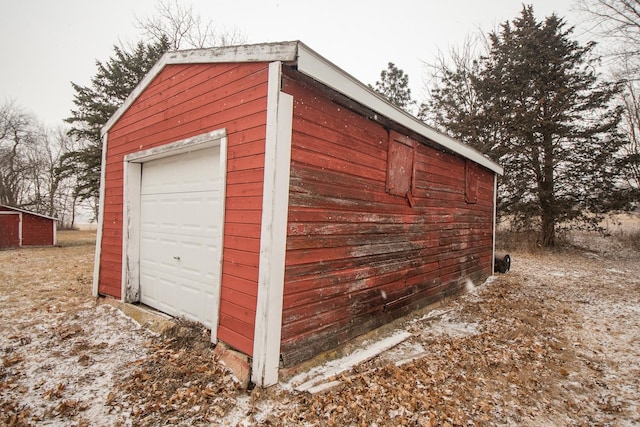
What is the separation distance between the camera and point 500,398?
2898 millimetres

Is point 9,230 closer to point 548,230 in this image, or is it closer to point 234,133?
point 234,133

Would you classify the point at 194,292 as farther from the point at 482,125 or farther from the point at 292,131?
the point at 482,125

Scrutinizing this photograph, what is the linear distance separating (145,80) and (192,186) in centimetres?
224

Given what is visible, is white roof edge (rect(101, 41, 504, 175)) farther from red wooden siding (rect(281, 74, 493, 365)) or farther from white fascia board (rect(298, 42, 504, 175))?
red wooden siding (rect(281, 74, 493, 365))

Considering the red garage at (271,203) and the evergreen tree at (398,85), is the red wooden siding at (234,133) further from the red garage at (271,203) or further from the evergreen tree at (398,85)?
the evergreen tree at (398,85)

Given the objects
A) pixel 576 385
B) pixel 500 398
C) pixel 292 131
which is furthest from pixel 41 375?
pixel 576 385

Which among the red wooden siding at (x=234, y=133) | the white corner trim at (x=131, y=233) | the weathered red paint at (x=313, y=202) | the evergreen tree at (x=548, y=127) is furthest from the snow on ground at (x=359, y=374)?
the evergreen tree at (x=548, y=127)

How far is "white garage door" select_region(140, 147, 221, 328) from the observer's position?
151 inches

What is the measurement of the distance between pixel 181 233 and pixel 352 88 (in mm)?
3108

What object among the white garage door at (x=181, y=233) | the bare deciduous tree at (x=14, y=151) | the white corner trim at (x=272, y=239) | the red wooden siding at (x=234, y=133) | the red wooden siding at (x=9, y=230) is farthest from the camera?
the bare deciduous tree at (x=14, y=151)

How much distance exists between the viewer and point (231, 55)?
338 centimetres

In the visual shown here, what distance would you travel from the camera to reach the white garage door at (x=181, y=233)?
12.6 feet

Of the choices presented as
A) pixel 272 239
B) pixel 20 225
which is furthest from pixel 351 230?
pixel 20 225

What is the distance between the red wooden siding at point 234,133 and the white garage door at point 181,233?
29cm
